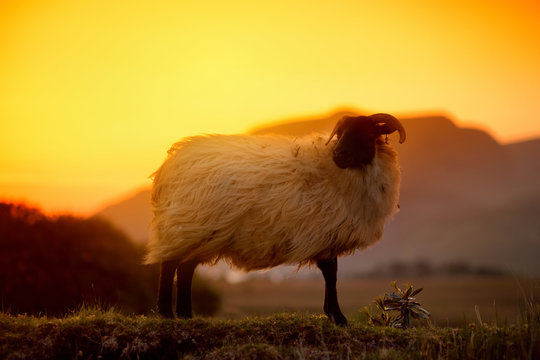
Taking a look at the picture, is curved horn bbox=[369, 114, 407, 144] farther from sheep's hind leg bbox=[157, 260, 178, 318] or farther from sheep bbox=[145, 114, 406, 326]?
sheep's hind leg bbox=[157, 260, 178, 318]

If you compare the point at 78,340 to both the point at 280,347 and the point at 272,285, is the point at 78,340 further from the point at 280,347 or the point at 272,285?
the point at 272,285

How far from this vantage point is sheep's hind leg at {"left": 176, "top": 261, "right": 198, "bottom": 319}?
977 centimetres

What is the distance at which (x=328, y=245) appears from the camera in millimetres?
9203

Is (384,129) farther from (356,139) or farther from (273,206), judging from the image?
(273,206)

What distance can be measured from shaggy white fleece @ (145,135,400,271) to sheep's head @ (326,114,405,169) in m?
0.17

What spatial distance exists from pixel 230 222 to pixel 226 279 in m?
25.2

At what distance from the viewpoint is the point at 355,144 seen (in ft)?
29.7

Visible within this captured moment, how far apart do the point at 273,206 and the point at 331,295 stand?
1611 millimetres

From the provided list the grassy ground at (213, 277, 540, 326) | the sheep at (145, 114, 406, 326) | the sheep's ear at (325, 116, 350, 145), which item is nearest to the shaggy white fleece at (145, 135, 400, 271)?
the sheep at (145, 114, 406, 326)

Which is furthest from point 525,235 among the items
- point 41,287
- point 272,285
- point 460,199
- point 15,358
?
point 15,358

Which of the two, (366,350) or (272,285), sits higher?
(366,350)

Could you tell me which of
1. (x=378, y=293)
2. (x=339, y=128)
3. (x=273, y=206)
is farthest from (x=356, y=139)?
(x=378, y=293)

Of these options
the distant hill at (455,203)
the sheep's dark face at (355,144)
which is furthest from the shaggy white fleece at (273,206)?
the distant hill at (455,203)

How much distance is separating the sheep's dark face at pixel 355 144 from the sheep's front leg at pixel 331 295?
1.54 meters
